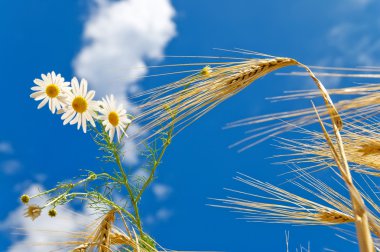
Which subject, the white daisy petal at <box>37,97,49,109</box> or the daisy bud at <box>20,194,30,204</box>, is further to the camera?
the white daisy petal at <box>37,97,49,109</box>

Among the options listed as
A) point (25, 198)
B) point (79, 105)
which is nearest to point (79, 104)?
point (79, 105)

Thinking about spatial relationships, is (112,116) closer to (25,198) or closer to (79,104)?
(79,104)

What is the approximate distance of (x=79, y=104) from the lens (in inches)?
57.4

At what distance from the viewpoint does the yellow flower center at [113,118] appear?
1.47 m

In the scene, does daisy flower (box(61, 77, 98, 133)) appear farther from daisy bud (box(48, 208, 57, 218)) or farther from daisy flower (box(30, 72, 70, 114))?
daisy bud (box(48, 208, 57, 218))

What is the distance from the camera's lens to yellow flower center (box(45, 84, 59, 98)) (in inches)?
59.4

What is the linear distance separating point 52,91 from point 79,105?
13 centimetres

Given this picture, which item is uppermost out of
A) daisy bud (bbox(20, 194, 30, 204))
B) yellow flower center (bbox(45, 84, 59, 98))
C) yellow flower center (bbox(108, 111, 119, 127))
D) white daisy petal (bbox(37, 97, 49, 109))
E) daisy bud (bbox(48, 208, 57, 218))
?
yellow flower center (bbox(45, 84, 59, 98))

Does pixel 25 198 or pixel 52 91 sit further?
pixel 52 91

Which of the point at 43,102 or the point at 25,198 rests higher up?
the point at 43,102

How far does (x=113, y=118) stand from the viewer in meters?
1.47

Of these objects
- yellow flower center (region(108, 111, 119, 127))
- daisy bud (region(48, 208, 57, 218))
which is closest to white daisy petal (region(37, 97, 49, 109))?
yellow flower center (region(108, 111, 119, 127))

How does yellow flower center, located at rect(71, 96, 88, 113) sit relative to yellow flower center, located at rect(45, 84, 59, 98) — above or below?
below

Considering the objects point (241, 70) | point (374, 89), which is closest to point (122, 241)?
point (241, 70)
